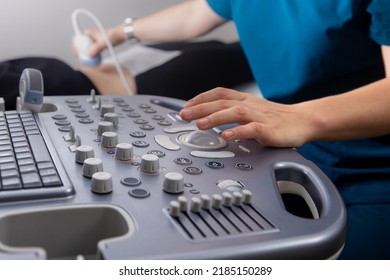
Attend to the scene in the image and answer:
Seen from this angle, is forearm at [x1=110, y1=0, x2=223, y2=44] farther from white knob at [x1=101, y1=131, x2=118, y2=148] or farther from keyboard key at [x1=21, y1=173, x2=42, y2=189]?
keyboard key at [x1=21, y1=173, x2=42, y2=189]

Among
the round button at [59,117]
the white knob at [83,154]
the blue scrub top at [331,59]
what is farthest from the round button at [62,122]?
the blue scrub top at [331,59]

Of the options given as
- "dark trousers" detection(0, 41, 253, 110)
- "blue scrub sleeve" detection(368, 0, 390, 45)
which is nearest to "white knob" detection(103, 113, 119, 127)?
"dark trousers" detection(0, 41, 253, 110)

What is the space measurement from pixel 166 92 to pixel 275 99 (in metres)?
0.21

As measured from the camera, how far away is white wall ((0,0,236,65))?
87 cm

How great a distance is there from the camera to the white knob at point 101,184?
40 cm

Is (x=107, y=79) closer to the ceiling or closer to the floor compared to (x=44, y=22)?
closer to the floor

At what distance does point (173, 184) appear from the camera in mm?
414

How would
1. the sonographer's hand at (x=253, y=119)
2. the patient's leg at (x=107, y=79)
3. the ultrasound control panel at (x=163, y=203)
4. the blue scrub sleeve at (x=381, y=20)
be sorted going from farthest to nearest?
the patient's leg at (x=107, y=79), the blue scrub sleeve at (x=381, y=20), the sonographer's hand at (x=253, y=119), the ultrasound control panel at (x=163, y=203)

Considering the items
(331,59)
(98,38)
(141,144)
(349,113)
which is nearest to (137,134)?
(141,144)

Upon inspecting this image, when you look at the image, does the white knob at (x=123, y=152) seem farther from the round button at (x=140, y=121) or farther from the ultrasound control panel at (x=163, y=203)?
the round button at (x=140, y=121)

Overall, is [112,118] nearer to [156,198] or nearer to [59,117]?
[59,117]

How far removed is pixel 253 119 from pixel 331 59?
27 cm

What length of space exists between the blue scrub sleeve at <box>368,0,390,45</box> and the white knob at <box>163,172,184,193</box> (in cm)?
41

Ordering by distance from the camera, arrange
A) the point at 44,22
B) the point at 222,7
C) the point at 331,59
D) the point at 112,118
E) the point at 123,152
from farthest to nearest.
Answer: the point at 222,7 < the point at 44,22 < the point at 331,59 < the point at 112,118 < the point at 123,152
